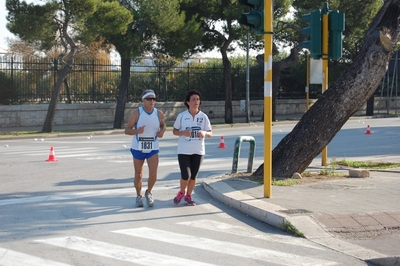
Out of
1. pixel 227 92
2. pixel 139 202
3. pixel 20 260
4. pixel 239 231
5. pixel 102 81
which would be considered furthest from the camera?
pixel 227 92

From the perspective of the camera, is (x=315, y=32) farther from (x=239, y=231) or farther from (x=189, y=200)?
(x=239, y=231)

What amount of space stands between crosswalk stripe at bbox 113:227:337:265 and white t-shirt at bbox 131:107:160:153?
5.88 feet

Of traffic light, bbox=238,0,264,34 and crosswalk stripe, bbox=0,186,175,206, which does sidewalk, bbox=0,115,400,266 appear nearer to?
crosswalk stripe, bbox=0,186,175,206

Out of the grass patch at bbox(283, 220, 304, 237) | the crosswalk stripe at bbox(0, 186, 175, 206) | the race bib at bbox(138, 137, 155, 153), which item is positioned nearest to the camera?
the grass patch at bbox(283, 220, 304, 237)

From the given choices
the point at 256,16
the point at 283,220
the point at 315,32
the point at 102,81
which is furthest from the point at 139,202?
the point at 102,81

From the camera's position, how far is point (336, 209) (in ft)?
29.6

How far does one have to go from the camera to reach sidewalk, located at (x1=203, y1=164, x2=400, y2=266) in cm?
754

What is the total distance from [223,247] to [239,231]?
925 mm

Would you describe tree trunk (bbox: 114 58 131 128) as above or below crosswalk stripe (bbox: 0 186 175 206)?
above

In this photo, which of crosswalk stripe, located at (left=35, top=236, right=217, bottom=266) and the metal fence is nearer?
crosswalk stripe, located at (left=35, top=236, right=217, bottom=266)

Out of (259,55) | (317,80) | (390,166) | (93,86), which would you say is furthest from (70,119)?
(390,166)

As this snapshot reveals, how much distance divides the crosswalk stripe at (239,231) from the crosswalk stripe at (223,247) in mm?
493

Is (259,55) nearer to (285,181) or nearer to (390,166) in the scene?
(390,166)

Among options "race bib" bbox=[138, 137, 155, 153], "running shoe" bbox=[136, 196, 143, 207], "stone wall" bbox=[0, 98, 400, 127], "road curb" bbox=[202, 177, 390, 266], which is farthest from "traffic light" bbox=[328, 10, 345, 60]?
"stone wall" bbox=[0, 98, 400, 127]
